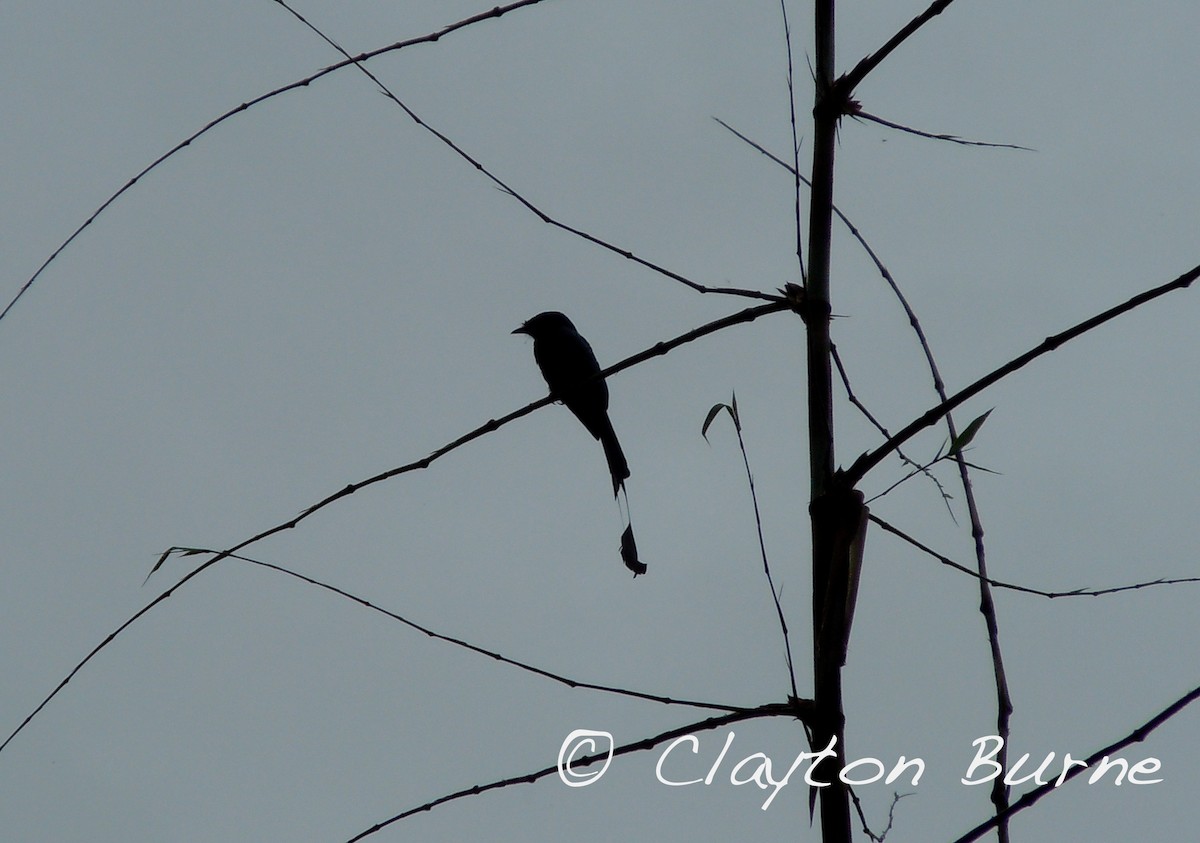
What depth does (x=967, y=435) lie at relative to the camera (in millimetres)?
1483

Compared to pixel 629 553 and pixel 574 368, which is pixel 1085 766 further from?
pixel 574 368

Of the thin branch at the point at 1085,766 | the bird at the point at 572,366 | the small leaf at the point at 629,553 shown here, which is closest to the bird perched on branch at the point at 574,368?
the bird at the point at 572,366

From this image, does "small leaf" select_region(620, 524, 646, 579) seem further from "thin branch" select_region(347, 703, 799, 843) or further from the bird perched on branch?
the bird perched on branch

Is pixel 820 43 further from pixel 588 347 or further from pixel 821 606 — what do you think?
pixel 588 347

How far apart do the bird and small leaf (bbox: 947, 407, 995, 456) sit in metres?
3.36

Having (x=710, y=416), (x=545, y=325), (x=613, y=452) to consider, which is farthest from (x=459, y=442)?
(x=545, y=325)

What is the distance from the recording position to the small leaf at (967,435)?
4.81 feet

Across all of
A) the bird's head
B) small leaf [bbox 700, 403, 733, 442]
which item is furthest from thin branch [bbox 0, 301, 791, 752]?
the bird's head

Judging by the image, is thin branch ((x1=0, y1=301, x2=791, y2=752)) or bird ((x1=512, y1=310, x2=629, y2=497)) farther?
bird ((x1=512, y1=310, x2=629, y2=497))

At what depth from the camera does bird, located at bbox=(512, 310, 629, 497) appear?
4.94 meters

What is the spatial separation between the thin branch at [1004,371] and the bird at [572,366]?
3.56 metres

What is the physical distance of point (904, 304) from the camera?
1643mm

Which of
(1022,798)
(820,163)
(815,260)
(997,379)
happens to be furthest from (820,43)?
(1022,798)

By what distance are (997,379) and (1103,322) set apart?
0.11m
